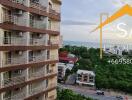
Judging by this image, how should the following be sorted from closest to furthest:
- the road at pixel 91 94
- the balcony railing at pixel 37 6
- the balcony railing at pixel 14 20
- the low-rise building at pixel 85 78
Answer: the balcony railing at pixel 14 20 → the balcony railing at pixel 37 6 → the road at pixel 91 94 → the low-rise building at pixel 85 78

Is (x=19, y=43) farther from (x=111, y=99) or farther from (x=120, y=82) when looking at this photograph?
(x=120, y=82)

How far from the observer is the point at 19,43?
397 inches

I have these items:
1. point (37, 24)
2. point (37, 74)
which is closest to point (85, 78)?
point (37, 74)

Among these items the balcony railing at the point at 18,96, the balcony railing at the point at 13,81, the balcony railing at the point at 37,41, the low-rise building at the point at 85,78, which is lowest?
the low-rise building at the point at 85,78

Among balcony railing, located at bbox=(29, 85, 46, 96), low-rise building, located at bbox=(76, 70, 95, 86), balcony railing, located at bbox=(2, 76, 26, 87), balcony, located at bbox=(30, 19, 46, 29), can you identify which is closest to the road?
low-rise building, located at bbox=(76, 70, 95, 86)

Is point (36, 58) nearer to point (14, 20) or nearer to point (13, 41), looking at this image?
point (13, 41)

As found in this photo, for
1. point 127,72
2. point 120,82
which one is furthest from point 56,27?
point 127,72

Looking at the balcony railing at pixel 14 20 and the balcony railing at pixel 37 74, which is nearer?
the balcony railing at pixel 14 20

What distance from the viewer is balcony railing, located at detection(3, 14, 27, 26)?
932cm

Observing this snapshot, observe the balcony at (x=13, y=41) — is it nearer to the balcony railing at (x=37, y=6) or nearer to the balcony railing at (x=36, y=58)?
the balcony railing at (x=36, y=58)

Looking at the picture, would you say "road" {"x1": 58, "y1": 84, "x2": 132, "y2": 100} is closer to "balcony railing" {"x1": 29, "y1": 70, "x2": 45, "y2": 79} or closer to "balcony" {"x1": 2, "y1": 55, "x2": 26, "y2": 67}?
"balcony railing" {"x1": 29, "y1": 70, "x2": 45, "y2": 79}

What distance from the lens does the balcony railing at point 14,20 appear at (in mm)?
9325

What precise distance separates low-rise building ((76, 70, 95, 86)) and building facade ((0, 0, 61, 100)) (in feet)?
87.8

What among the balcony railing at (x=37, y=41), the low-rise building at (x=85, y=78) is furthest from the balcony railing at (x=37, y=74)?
the low-rise building at (x=85, y=78)
